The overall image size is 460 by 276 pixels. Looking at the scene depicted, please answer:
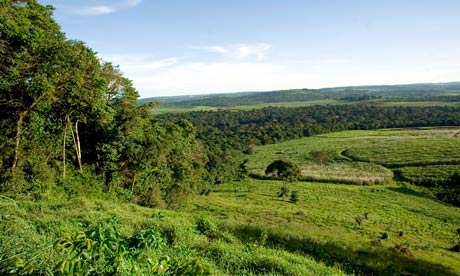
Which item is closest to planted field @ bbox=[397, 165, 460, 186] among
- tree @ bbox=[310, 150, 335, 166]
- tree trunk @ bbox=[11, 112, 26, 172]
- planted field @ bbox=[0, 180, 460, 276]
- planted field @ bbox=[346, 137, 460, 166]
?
planted field @ bbox=[346, 137, 460, 166]

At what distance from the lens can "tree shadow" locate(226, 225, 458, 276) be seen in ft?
31.2

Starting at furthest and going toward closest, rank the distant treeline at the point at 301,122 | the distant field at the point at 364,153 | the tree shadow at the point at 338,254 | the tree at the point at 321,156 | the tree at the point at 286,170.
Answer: the distant treeline at the point at 301,122 → the tree at the point at 321,156 → the distant field at the point at 364,153 → the tree at the point at 286,170 → the tree shadow at the point at 338,254

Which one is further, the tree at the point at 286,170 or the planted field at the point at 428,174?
the tree at the point at 286,170

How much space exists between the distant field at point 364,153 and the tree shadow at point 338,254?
43.0 metres

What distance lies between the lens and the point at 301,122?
118 meters

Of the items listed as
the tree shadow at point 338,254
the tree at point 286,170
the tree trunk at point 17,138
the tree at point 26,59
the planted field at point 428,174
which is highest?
the tree at point 26,59

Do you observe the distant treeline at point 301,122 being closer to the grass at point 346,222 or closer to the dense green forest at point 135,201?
the grass at point 346,222

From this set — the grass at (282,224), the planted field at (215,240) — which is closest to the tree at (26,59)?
the grass at (282,224)

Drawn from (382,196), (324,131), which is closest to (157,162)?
(382,196)

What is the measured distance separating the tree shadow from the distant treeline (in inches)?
2568

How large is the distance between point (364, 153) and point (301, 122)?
4913 centimetres

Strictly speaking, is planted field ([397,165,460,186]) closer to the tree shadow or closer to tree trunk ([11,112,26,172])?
the tree shadow

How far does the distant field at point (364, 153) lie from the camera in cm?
5612

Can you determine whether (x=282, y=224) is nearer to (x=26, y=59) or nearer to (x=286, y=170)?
(x=26, y=59)
